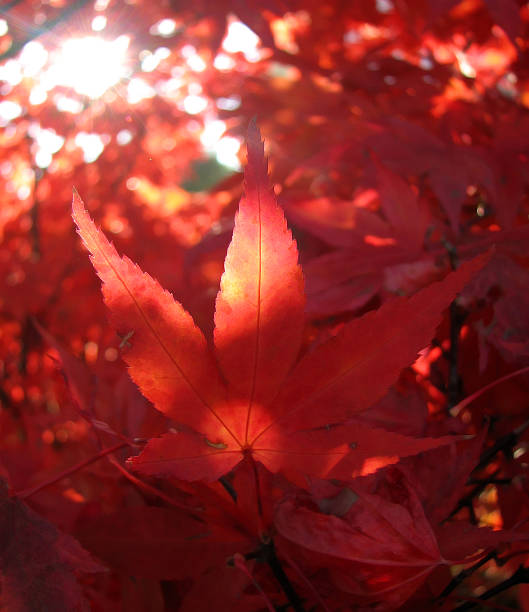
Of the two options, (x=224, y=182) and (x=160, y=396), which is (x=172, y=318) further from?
(x=224, y=182)

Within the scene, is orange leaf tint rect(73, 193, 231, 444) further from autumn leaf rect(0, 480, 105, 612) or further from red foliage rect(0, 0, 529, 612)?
autumn leaf rect(0, 480, 105, 612)

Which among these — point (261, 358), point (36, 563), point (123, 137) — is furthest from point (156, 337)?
point (123, 137)

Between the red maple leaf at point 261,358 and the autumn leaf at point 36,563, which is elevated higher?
the red maple leaf at point 261,358

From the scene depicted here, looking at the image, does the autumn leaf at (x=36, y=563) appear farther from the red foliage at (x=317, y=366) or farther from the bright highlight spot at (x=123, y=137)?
the bright highlight spot at (x=123, y=137)

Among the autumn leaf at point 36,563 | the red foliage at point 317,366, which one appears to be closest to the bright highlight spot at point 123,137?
the red foliage at point 317,366

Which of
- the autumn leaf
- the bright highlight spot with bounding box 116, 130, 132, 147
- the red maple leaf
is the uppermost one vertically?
the red maple leaf

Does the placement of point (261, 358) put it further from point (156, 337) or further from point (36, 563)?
point (36, 563)

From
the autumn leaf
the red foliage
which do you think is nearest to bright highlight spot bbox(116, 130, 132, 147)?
the red foliage
